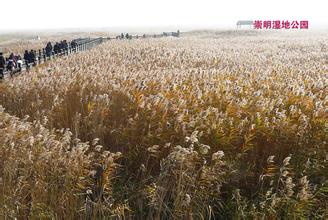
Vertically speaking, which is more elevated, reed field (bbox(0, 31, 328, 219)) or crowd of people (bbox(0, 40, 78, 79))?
crowd of people (bbox(0, 40, 78, 79))

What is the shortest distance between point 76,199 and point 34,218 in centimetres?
58

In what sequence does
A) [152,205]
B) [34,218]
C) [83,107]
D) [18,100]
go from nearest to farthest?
[34,218], [152,205], [83,107], [18,100]

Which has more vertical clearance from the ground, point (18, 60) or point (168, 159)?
point (18, 60)

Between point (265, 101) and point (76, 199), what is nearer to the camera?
point (76, 199)

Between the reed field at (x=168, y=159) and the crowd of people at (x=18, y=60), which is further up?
the crowd of people at (x=18, y=60)

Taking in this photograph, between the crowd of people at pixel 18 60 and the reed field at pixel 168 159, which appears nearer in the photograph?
the reed field at pixel 168 159

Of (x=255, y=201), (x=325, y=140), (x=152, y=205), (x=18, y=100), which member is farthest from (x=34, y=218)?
(x=18, y=100)

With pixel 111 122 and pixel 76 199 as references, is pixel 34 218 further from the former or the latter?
pixel 111 122

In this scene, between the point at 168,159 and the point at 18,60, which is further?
the point at 18,60

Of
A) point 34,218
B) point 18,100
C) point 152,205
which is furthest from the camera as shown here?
point 18,100

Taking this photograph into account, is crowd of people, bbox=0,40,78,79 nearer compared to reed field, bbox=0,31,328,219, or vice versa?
reed field, bbox=0,31,328,219

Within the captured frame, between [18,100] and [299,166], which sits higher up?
[18,100]

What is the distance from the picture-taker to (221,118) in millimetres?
7539

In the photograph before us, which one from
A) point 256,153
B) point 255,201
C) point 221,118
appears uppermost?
point 221,118
